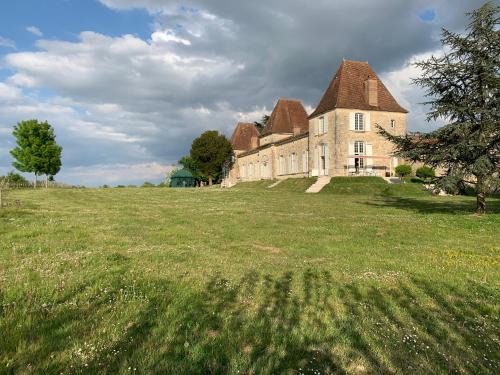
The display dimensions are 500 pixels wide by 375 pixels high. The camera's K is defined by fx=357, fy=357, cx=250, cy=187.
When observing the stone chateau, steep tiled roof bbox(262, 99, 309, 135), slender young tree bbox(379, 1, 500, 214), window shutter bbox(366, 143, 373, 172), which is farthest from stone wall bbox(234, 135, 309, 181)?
slender young tree bbox(379, 1, 500, 214)

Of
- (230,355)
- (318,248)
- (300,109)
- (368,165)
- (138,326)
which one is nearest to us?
(230,355)

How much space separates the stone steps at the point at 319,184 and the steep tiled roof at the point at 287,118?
17135mm

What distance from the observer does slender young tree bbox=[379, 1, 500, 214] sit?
15828mm

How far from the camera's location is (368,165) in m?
42.3

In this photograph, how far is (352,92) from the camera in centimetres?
4225

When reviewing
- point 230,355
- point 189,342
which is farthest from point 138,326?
point 230,355

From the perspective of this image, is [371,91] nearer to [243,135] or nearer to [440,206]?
[440,206]

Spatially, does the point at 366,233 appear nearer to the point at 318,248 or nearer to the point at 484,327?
the point at 318,248

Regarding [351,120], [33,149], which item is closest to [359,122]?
[351,120]

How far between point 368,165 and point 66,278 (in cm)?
4047

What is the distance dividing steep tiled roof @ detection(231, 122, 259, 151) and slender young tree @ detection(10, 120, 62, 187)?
33.0m

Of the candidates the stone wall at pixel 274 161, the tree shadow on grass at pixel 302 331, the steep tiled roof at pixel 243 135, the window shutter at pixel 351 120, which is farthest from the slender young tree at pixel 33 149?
the tree shadow on grass at pixel 302 331

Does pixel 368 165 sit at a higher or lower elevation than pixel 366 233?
higher

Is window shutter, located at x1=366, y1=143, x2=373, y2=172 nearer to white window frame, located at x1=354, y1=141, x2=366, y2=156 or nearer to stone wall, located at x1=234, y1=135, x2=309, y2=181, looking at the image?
white window frame, located at x1=354, y1=141, x2=366, y2=156
